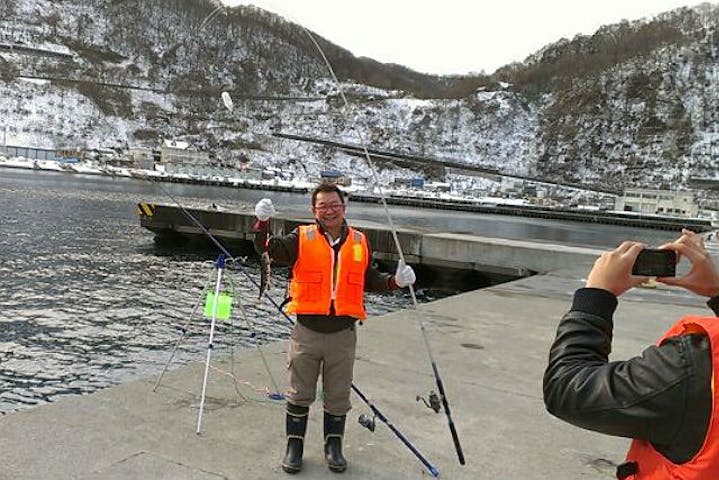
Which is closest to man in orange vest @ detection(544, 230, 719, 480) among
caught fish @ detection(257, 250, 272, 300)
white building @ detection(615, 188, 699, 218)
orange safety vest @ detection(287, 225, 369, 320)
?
orange safety vest @ detection(287, 225, 369, 320)

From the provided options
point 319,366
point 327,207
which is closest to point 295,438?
point 319,366

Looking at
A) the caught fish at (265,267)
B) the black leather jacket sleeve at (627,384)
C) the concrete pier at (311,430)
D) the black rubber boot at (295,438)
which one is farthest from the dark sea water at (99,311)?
the black leather jacket sleeve at (627,384)

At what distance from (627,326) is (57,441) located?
8328 mm

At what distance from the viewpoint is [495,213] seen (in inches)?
4660

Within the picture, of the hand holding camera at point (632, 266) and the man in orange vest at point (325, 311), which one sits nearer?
the hand holding camera at point (632, 266)

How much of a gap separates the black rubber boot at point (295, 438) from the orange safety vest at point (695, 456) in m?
2.84

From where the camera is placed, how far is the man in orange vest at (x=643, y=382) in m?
1.43

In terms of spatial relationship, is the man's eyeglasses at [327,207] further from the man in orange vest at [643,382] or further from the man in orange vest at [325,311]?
the man in orange vest at [643,382]

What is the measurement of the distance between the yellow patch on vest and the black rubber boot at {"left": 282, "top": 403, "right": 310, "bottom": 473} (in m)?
1.06

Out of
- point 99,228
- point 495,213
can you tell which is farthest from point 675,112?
point 99,228

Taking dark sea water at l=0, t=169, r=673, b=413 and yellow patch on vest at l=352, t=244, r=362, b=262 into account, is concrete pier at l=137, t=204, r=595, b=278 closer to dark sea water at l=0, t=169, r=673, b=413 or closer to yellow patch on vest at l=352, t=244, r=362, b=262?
dark sea water at l=0, t=169, r=673, b=413

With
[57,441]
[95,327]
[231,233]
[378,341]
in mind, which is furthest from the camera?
[231,233]

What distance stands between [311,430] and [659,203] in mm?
133957

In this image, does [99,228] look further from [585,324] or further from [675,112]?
[675,112]
